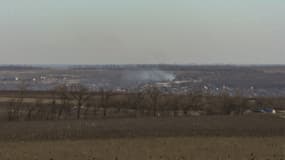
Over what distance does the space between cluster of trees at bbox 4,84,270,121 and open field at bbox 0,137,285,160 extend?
115 feet

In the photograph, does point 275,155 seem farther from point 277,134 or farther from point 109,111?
point 109,111

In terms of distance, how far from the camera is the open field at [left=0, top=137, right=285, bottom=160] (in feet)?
65.6

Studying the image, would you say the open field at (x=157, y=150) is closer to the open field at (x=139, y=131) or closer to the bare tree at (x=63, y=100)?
the open field at (x=139, y=131)

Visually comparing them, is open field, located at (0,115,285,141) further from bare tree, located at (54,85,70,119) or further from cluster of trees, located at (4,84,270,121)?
bare tree, located at (54,85,70,119)

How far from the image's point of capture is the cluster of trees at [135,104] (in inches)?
2468

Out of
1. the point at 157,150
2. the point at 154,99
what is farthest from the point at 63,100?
the point at 157,150

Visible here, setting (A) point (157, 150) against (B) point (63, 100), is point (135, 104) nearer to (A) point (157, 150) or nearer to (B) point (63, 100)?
(B) point (63, 100)

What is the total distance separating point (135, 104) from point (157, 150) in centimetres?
4392

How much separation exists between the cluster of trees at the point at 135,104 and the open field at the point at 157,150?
115ft

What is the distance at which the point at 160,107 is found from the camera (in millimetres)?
65250

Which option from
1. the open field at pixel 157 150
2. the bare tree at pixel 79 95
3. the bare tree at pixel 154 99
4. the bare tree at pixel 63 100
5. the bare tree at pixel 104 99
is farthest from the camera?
the bare tree at pixel 79 95

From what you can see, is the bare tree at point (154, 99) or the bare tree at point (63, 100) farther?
the bare tree at point (154, 99)

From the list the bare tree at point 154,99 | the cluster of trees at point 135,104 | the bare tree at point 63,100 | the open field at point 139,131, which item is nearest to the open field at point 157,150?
the open field at point 139,131

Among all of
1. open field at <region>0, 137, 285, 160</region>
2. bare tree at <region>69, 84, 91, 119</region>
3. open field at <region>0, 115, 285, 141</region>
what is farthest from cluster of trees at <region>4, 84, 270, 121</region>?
open field at <region>0, 137, 285, 160</region>
